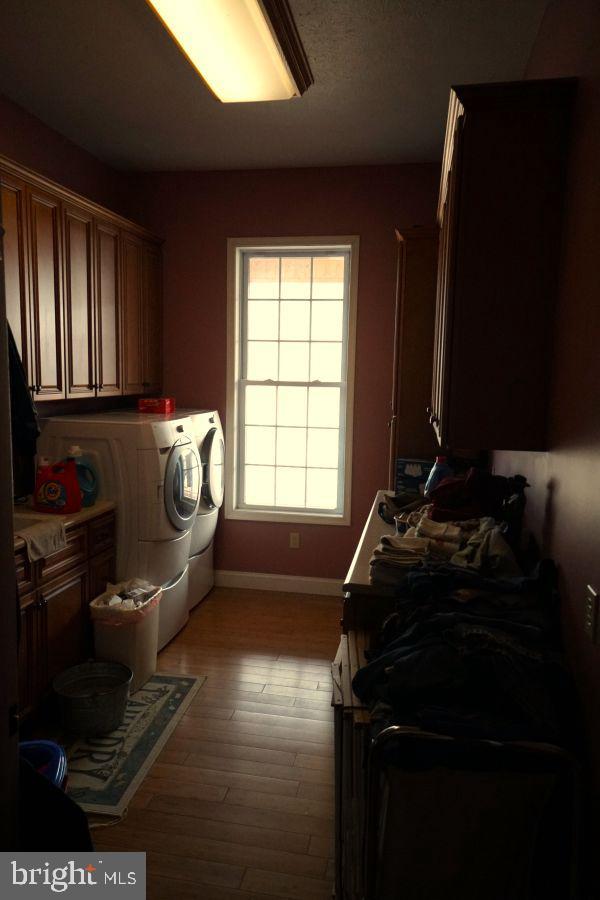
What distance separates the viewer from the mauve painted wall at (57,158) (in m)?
3.07

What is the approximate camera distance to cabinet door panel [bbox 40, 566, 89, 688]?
2572 millimetres

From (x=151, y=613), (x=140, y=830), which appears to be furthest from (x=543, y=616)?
(x=151, y=613)

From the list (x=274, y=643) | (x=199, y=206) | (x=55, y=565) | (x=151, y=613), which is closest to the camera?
(x=55, y=565)

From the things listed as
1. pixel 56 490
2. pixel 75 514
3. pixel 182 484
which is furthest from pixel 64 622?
pixel 182 484

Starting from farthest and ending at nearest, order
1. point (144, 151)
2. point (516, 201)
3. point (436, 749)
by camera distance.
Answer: point (144, 151) → point (516, 201) → point (436, 749)

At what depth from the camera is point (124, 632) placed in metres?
2.82

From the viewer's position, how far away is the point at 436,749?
1172 mm

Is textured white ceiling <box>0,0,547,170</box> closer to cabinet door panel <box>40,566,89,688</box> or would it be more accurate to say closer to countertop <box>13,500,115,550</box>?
countertop <box>13,500,115,550</box>

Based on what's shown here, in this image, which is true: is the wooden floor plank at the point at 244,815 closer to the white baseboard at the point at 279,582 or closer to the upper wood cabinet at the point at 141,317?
the white baseboard at the point at 279,582

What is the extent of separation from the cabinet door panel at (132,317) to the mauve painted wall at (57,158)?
0.44 metres

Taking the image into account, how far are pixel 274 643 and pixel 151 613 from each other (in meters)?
0.88

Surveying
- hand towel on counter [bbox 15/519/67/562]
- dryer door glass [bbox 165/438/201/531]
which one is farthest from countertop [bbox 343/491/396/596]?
hand towel on counter [bbox 15/519/67/562]

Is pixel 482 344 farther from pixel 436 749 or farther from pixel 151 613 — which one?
pixel 151 613

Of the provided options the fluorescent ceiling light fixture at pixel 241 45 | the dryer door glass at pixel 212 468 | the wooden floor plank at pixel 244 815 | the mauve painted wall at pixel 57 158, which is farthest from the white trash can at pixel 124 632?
the fluorescent ceiling light fixture at pixel 241 45
